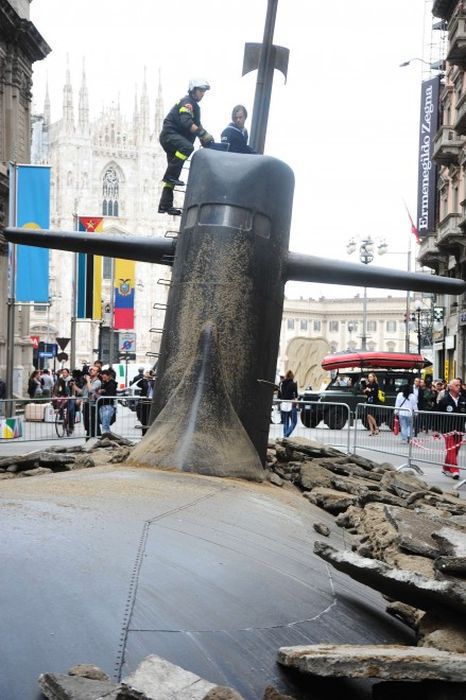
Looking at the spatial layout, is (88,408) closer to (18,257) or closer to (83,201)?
(18,257)

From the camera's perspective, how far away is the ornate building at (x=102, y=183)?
117062mm

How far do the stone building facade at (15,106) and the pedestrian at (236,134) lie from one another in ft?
89.1

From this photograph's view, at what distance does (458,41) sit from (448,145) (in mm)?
7503

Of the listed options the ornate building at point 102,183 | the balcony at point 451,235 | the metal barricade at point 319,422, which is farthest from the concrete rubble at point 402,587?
the ornate building at point 102,183

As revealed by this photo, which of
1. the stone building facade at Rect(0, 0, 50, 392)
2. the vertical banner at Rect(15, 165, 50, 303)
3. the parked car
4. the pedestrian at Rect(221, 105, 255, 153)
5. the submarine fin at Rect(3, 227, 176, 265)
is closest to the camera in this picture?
the submarine fin at Rect(3, 227, 176, 265)

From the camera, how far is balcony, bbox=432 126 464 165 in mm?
42844

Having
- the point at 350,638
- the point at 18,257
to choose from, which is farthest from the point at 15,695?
the point at 18,257

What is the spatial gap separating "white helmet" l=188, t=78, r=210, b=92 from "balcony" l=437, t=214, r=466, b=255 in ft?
107

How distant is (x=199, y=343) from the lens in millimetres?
7465

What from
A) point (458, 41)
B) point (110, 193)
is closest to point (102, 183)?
point (110, 193)

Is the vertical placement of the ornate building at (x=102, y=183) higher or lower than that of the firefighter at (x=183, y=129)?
higher

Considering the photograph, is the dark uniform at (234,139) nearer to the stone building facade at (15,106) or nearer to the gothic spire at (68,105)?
the stone building facade at (15,106)

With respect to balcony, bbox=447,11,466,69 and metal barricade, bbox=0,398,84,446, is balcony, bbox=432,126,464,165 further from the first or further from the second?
metal barricade, bbox=0,398,84,446

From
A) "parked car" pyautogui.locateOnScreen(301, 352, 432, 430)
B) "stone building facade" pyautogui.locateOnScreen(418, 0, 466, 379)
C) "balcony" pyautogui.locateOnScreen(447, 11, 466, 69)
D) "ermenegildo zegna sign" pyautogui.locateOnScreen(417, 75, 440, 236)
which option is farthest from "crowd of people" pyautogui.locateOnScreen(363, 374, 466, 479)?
"ermenegildo zegna sign" pyautogui.locateOnScreen(417, 75, 440, 236)
